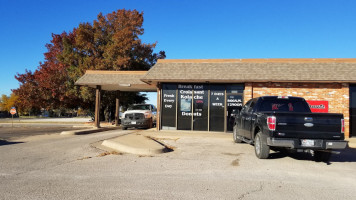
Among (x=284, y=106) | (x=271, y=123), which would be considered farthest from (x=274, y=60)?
(x=271, y=123)

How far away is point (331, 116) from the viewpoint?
7496 mm

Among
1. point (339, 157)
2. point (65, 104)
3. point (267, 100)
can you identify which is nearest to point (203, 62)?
point (267, 100)

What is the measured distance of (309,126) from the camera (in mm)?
7484

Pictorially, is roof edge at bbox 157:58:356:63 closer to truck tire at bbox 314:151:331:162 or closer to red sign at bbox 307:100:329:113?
red sign at bbox 307:100:329:113

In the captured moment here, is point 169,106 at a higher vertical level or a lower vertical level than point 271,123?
higher

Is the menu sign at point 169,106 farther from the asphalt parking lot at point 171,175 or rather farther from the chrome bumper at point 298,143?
the chrome bumper at point 298,143

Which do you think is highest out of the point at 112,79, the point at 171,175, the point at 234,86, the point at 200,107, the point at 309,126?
the point at 112,79

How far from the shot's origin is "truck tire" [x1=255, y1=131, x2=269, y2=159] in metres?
8.02

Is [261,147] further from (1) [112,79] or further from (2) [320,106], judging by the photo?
(1) [112,79]

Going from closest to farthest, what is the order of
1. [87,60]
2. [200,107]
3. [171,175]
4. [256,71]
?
[171,175]
[256,71]
[200,107]
[87,60]

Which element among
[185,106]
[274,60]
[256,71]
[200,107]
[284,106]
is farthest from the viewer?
[185,106]

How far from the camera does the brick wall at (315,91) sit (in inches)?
565

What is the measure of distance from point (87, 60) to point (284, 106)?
20.3m

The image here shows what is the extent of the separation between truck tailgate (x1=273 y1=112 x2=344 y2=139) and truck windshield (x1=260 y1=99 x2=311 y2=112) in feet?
6.07
